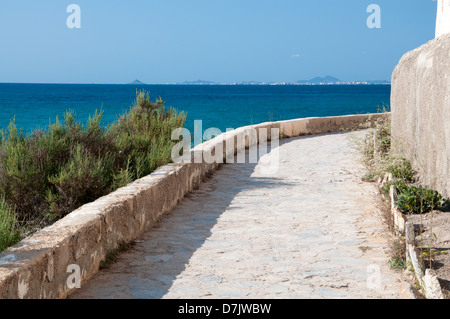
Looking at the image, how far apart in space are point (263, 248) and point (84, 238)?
67.4 inches

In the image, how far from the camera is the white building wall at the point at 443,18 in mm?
7871

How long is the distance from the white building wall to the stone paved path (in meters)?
2.78

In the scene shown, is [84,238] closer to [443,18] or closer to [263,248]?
[263,248]

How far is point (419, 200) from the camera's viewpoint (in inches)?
215

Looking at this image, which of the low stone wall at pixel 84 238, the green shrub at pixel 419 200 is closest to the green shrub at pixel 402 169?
the green shrub at pixel 419 200

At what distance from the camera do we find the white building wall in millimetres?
7871

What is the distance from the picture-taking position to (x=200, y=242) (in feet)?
16.4

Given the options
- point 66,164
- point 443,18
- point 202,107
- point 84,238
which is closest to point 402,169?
point 443,18

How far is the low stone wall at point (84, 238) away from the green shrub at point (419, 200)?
270cm

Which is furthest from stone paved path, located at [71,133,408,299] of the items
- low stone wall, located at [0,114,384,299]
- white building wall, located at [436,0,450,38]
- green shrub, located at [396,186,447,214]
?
white building wall, located at [436,0,450,38]

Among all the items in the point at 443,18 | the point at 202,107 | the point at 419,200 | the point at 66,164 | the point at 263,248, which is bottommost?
the point at 263,248

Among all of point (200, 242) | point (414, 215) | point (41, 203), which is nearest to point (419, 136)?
point (414, 215)

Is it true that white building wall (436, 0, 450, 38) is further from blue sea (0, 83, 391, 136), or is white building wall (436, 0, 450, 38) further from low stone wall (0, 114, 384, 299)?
blue sea (0, 83, 391, 136)

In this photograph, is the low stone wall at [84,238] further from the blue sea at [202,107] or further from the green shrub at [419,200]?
the blue sea at [202,107]
